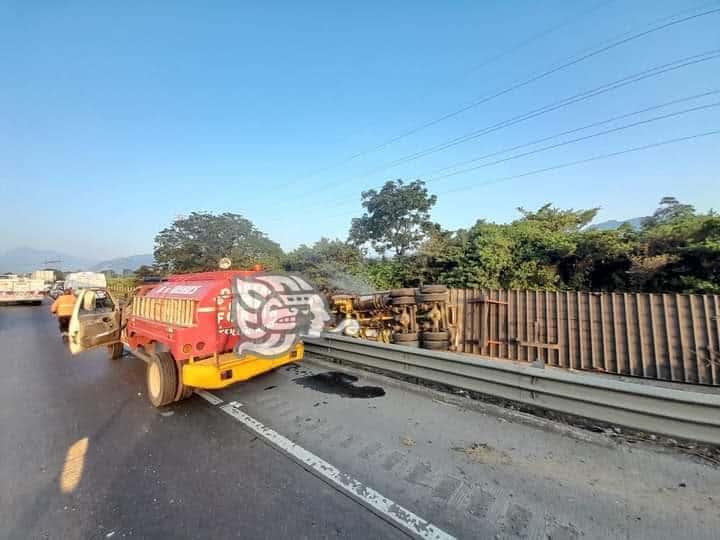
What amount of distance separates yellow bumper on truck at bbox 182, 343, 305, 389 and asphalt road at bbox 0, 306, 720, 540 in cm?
40

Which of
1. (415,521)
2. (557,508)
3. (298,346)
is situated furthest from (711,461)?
(298,346)

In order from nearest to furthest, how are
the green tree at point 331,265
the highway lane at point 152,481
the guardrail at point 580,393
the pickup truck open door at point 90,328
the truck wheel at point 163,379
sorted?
the highway lane at point 152,481, the guardrail at point 580,393, the truck wheel at point 163,379, the pickup truck open door at point 90,328, the green tree at point 331,265

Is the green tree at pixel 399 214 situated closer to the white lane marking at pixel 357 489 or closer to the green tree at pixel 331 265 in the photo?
the green tree at pixel 331 265

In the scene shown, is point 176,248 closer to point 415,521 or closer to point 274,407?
point 274,407

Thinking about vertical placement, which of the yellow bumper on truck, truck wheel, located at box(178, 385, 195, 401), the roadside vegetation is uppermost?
the roadside vegetation

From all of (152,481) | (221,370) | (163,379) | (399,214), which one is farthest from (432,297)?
(399,214)

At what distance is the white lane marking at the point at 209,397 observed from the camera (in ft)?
14.4

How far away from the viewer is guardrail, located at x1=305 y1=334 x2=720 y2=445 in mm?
2637

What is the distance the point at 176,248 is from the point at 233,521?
109ft

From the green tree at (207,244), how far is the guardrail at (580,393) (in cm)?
2429

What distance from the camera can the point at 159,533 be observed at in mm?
2133

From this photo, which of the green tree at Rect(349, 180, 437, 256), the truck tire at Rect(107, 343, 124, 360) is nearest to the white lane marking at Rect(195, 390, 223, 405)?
the truck tire at Rect(107, 343, 124, 360)

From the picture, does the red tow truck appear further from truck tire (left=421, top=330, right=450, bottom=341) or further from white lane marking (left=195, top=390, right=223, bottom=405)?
truck tire (left=421, top=330, right=450, bottom=341)

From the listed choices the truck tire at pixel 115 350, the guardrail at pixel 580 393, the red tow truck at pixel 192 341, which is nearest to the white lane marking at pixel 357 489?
the red tow truck at pixel 192 341
